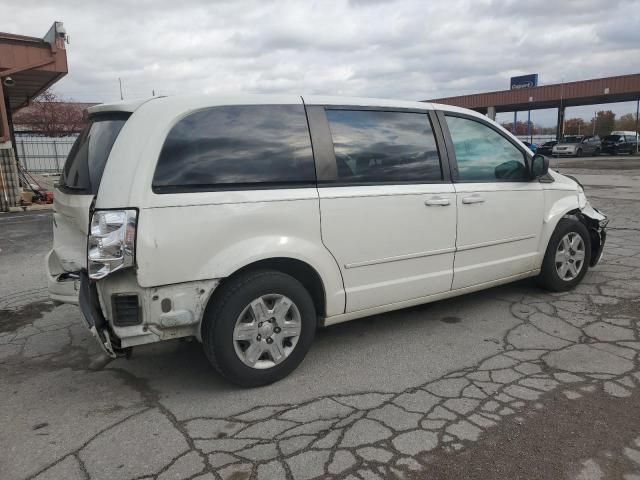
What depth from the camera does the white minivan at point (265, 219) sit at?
9.57 feet

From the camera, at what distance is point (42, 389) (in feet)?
10.9

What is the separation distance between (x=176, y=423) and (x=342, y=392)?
3.32ft

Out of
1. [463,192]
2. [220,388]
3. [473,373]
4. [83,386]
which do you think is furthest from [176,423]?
[463,192]

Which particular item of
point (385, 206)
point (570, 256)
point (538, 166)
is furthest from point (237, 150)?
point (570, 256)

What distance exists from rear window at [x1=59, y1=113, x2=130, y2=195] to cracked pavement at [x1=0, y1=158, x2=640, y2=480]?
1311 mm

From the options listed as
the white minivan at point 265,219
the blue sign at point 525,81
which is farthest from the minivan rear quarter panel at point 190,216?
the blue sign at point 525,81

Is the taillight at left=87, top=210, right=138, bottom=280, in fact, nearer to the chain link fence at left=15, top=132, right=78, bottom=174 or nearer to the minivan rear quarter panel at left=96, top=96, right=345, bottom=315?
the minivan rear quarter panel at left=96, top=96, right=345, bottom=315

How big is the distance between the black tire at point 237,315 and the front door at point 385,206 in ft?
1.41

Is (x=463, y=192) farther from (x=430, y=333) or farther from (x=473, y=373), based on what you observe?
(x=473, y=373)

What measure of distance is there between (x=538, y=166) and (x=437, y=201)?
1310 mm

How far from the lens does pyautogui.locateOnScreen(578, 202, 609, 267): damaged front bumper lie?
5.16 metres

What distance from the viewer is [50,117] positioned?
3312cm

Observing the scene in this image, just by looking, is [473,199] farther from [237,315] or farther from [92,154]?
[92,154]

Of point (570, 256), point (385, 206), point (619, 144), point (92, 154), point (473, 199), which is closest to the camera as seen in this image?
point (92, 154)
